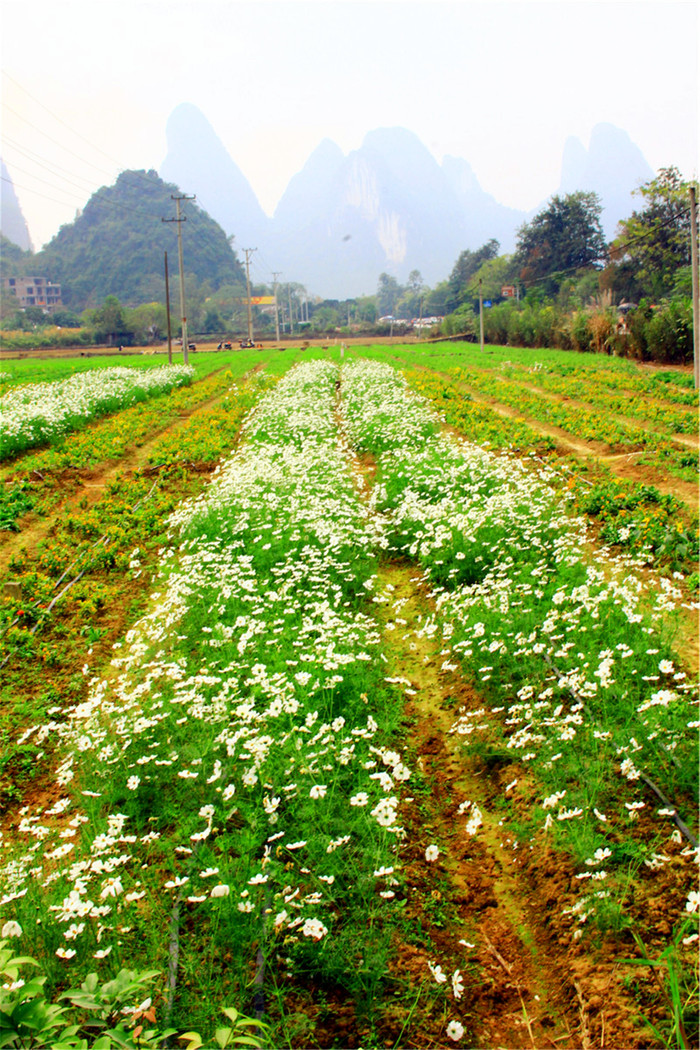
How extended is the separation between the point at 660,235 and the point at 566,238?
28398mm

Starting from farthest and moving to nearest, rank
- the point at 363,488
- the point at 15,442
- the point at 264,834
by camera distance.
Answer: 1. the point at 15,442
2. the point at 363,488
3. the point at 264,834

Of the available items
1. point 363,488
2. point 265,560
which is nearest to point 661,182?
point 363,488

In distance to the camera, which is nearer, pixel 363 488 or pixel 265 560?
pixel 265 560

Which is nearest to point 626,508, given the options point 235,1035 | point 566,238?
point 235,1035

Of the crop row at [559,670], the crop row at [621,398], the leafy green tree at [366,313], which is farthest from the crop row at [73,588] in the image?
the leafy green tree at [366,313]

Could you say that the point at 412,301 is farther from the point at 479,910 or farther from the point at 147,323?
the point at 479,910

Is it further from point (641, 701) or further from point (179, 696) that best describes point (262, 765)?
point (641, 701)

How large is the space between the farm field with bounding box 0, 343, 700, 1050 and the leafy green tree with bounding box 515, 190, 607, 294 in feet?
239

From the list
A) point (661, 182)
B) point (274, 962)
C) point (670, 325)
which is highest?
point (661, 182)

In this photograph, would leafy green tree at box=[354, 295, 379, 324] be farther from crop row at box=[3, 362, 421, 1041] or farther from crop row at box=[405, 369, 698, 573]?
crop row at box=[3, 362, 421, 1041]

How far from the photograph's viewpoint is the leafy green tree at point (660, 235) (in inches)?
1849

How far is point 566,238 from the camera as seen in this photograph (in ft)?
247

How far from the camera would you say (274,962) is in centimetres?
317

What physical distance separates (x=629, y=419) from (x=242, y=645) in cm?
1388
